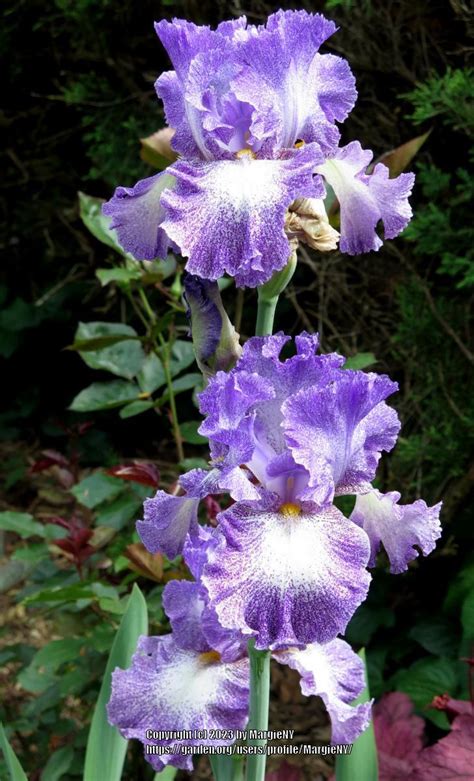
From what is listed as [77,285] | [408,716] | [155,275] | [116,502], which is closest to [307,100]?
[155,275]

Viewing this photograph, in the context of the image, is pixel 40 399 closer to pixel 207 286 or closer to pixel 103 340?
pixel 103 340

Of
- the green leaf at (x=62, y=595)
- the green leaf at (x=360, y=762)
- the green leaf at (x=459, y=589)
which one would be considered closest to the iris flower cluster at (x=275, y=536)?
the green leaf at (x=360, y=762)

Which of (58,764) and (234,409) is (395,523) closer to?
(234,409)

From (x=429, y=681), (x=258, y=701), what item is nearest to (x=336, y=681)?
(x=258, y=701)

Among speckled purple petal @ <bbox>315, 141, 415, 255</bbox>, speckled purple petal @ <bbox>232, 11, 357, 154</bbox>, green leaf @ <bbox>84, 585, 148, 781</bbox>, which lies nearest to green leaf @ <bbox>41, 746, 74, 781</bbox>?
green leaf @ <bbox>84, 585, 148, 781</bbox>

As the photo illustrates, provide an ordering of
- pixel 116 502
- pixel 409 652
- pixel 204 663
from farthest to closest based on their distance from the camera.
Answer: pixel 409 652
pixel 116 502
pixel 204 663
